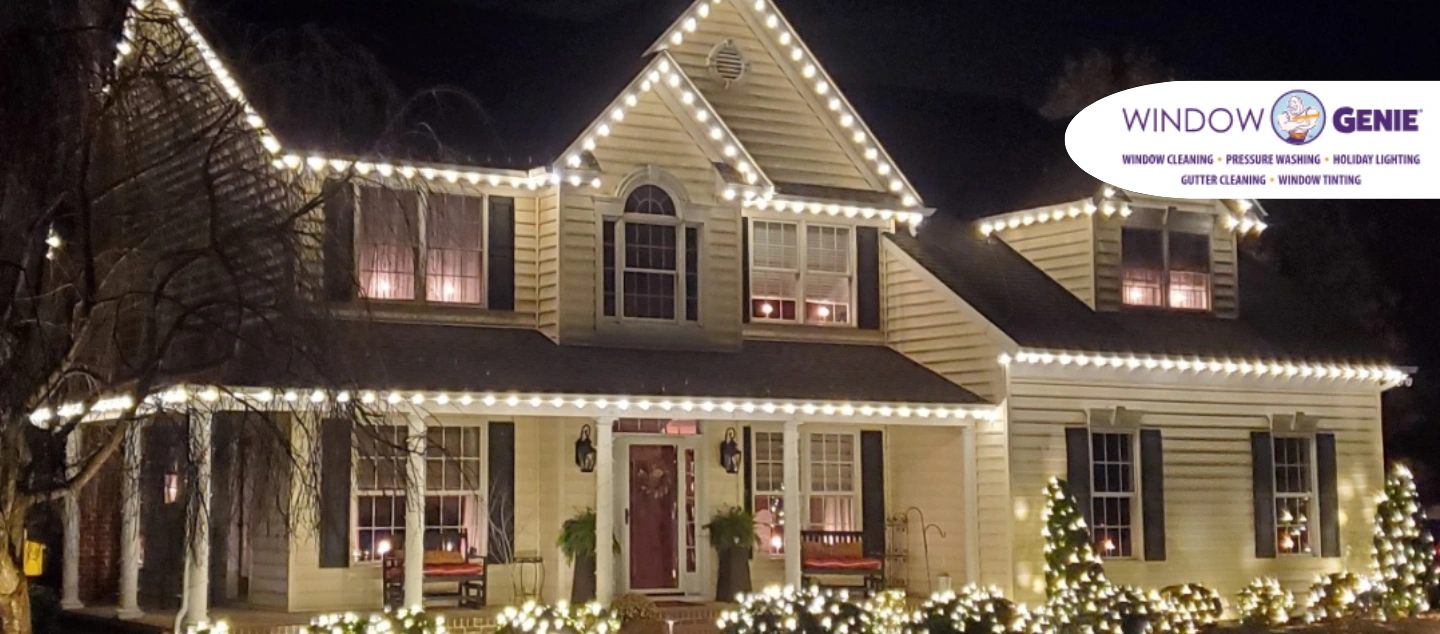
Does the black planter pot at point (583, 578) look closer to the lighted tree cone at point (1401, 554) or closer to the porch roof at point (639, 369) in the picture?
the porch roof at point (639, 369)

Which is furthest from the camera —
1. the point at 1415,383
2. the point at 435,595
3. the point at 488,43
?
the point at 1415,383

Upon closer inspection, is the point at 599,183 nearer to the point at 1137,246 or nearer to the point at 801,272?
the point at 801,272

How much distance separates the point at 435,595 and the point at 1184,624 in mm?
8669

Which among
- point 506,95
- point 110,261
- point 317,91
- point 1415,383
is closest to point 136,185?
point 110,261

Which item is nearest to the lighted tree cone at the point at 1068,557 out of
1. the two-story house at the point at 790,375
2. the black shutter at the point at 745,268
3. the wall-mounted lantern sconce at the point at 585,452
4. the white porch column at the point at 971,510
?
the two-story house at the point at 790,375

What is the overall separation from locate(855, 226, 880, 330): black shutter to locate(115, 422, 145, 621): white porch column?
9.10 m

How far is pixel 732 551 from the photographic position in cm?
2100

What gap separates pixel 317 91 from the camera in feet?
47.6

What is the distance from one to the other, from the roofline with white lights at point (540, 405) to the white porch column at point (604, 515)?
0.75 ft

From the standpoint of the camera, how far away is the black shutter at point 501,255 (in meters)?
20.5

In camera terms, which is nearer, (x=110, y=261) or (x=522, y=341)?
(x=110, y=261)

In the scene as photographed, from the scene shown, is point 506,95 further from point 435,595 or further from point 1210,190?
point 1210,190

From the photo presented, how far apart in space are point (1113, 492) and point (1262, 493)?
2397 mm

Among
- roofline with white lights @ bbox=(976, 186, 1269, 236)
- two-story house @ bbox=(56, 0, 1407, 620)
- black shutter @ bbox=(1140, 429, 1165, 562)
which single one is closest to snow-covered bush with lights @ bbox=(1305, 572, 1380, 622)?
two-story house @ bbox=(56, 0, 1407, 620)
